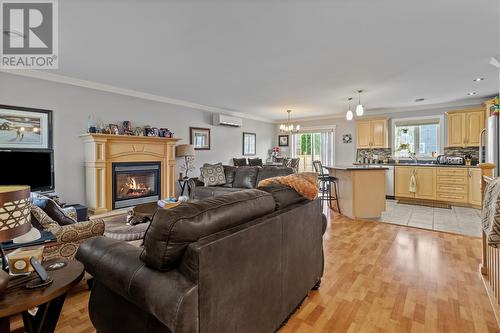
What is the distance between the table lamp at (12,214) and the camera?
947mm

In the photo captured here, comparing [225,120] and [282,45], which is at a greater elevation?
[282,45]

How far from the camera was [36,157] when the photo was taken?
11.2 feet

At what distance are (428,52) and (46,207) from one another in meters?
4.51

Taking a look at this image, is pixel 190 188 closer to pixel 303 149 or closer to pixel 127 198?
pixel 127 198

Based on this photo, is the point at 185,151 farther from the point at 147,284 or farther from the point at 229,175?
the point at 147,284

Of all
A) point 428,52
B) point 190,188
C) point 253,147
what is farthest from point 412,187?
point 190,188

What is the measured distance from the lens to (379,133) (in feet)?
22.5

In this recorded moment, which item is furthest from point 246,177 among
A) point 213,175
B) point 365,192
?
point 365,192

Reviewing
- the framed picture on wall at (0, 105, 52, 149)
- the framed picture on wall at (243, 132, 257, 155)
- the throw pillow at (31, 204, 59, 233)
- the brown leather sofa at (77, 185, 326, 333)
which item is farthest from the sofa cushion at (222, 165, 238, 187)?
the brown leather sofa at (77, 185, 326, 333)

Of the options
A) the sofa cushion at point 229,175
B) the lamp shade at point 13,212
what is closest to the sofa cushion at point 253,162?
the sofa cushion at point 229,175

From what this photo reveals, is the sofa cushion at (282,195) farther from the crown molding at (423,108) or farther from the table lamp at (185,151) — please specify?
the crown molding at (423,108)

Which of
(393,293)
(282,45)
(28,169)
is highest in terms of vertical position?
(282,45)

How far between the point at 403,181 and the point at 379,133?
144 cm

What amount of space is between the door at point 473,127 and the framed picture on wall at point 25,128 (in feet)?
26.9
